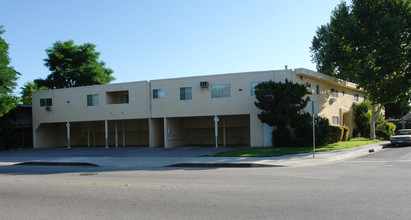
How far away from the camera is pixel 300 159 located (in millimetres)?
17719

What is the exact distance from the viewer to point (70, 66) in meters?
50.3

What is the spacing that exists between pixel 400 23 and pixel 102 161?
968 inches

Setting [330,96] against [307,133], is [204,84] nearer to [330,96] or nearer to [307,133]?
[307,133]

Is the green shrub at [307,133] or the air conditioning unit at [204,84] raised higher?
the air conditioning unit at [204,84]

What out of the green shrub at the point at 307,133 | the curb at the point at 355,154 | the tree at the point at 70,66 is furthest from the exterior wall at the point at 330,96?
the tree at the point at 70,66

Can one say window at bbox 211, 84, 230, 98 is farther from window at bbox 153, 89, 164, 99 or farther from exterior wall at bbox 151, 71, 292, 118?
window at bbox 153, 89, 164, 99

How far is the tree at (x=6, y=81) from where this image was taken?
108 feet

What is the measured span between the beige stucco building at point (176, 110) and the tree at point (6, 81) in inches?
90.0

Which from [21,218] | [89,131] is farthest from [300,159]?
[89,131]

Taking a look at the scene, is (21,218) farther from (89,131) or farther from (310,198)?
(89,131)


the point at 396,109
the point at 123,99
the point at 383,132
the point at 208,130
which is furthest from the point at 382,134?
the point at 123,99

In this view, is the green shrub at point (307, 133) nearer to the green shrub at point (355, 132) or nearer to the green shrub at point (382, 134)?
the green shrub at point (382, 134)

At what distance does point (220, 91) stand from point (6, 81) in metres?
21.7

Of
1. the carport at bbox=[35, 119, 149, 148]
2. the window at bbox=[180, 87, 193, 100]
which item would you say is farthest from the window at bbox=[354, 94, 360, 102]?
the carport at bbox=[35, 119, 149, 148]
